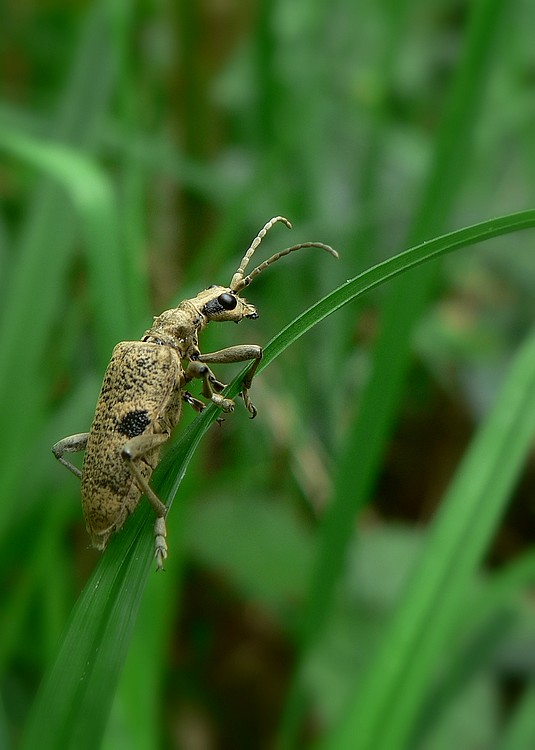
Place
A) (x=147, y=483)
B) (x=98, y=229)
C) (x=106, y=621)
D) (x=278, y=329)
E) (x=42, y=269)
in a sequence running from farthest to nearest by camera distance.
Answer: (x=278, y=329), (x=42, y=269), (x=98, y=229), (x=147, y=483), (x=106, y=621)

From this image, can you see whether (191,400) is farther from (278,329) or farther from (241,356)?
(278,329)

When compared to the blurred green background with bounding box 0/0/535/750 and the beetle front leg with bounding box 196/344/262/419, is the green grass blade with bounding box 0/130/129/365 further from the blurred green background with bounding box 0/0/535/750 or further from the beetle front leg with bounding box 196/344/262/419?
the beetle front leg with bounding box 196/344/262/419

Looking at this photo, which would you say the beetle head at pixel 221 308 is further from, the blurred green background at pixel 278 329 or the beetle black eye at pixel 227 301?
the blurred green background at pixel 278 329

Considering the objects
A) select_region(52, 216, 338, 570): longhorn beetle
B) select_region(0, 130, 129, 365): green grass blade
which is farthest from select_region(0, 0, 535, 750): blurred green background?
select_region(52, 216, 338, 570): longhorn beetle

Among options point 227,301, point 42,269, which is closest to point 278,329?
point 42,269

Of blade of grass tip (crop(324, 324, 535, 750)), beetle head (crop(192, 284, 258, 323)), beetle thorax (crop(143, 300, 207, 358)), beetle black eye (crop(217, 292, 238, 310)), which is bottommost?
blade of grass tip (crop(324, 324, 535, 750))

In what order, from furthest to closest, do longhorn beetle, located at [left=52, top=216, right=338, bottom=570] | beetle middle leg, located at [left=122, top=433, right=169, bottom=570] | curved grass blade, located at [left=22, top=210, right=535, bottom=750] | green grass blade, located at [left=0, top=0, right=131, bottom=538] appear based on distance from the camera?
1. green grass blade, located at [left=0, top=0, right=131, bottom=538]
2. longhorn beetle, located at [left=52, top=216, right=338, bottom=570]
3. beetle middle leg, located at [left=122, top=433, right=169, bottom=570]
4. curved grass blade, located at [left=22, top=210, right=535, bottom=750]
